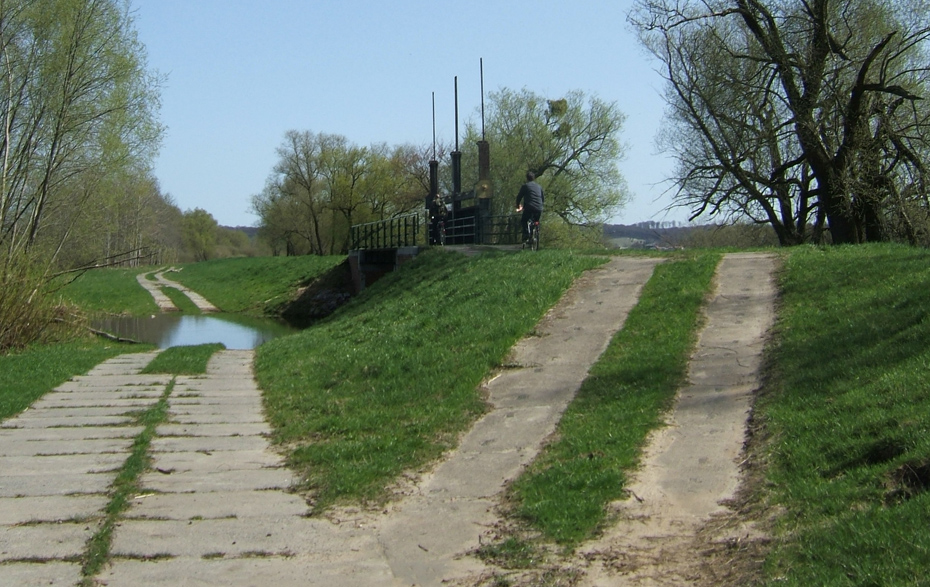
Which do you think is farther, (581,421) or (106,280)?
(106,280)

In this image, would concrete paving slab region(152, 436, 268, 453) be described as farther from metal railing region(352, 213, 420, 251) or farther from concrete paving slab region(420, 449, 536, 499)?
metal railing region(352, 213, 420, 251)

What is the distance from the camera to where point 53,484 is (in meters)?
7.31

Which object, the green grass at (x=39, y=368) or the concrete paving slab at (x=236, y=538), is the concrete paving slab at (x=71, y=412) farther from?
the concrete paving slab at (x=236, y=538)

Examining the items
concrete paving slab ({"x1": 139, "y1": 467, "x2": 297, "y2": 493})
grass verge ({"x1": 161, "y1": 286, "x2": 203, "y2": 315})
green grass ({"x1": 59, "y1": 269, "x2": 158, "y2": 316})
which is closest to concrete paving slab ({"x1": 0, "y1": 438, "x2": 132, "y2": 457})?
concrete paving slab ({"x1": 139, "y1": 467, "x2": 297, "y2": 493})

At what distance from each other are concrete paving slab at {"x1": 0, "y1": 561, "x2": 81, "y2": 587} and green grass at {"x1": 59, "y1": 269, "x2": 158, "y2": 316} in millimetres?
27734

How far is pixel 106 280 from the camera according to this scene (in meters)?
55.2

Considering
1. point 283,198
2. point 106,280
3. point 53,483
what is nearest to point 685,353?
point 53,483

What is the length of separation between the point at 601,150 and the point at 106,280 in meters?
29.9

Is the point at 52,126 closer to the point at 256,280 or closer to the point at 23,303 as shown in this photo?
the point at 23,303

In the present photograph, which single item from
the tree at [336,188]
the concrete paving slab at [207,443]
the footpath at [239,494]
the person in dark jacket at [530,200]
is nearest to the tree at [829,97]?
the person in dark jacket at [530,200]

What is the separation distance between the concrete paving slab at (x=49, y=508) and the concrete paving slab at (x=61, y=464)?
2.49 ft

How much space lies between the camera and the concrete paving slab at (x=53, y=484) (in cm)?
709

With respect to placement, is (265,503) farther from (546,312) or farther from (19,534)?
(546,312)

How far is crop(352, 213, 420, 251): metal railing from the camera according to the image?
1218 inches
